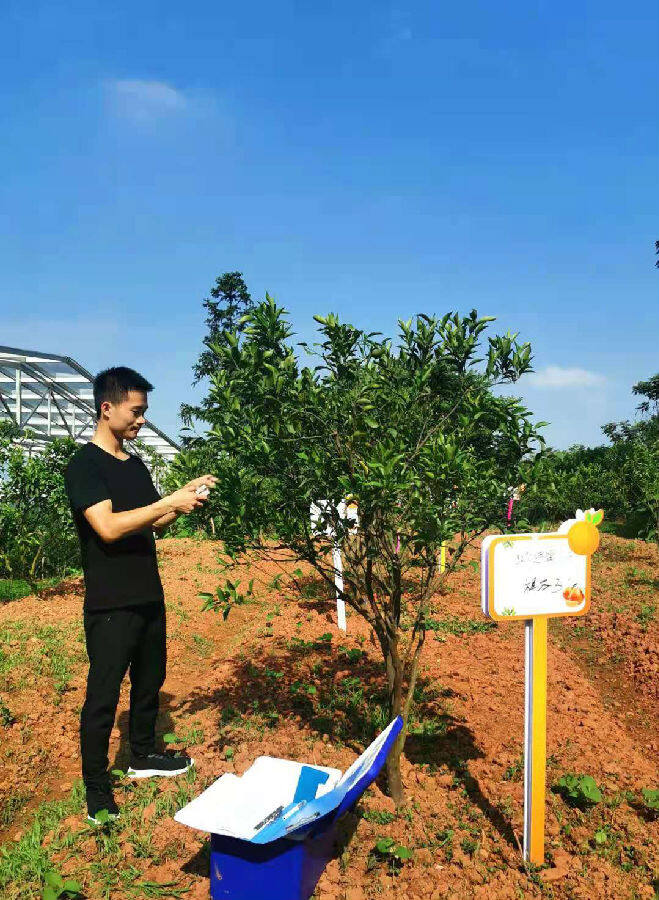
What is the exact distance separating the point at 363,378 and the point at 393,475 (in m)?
0.71

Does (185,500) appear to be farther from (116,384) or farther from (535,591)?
(535,591)

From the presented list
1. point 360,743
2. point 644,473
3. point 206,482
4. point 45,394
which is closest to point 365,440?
point 206,482

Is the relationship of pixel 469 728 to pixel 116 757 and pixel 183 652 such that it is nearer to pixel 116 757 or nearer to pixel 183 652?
pixel 116 757

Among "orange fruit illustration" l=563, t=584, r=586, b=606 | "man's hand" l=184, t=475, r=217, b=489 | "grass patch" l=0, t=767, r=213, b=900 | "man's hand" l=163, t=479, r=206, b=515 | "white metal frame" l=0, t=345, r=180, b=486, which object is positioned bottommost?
"grass patch" l=0, t=767, r=213, b=900

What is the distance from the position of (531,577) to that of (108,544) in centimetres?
225

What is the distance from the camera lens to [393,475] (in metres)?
2.75

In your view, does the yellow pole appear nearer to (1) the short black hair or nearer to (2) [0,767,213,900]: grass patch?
(2) [0,767,213,900]: grass patch

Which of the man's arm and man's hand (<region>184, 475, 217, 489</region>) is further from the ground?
man's hand (<region>184, 475, 217, 489</region>)

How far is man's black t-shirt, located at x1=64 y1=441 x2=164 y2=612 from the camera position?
331 centimetres

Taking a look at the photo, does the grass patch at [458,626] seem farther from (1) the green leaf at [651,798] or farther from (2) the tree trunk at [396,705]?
(2) the tree trunk at [396,705]

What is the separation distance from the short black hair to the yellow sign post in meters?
2.13

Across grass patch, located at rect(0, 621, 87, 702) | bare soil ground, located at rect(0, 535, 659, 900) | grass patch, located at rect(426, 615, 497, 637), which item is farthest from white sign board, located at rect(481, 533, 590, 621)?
grass patch, located at rect(0, 621, 87, 702)

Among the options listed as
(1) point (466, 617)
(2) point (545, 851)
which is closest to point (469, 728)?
(2) point (545, 851)

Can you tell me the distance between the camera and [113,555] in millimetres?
3412
